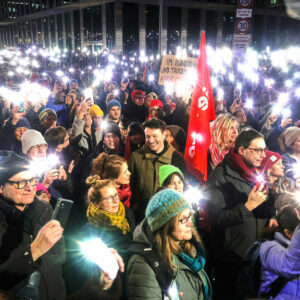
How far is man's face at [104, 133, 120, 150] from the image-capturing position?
506 centimetres

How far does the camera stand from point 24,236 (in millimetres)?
2494

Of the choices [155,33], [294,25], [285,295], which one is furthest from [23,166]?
[294,25]

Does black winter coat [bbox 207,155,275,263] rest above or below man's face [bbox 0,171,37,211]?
below

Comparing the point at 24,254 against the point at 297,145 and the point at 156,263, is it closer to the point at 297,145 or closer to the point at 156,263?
the point at 156,263

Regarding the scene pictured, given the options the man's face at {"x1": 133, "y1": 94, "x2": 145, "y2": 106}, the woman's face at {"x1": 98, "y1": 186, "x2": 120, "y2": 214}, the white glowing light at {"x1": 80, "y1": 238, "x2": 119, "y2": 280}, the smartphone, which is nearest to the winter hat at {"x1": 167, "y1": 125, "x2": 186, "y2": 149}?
the woman's face at {"x1": 98, "y1": 186, "x2": 120, "y2": 214}

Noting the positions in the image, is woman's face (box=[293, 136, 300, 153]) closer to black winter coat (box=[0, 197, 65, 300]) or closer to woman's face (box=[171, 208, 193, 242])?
woman's face (box=[171, 208, 193, 242])

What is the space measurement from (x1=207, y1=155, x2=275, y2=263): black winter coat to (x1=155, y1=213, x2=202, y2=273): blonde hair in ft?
2.57

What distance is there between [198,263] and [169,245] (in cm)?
30

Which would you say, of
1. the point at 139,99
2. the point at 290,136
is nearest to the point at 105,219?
the point at 290,136

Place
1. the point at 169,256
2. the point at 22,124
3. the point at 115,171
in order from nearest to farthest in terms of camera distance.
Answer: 1. the point at 169,256
2. the point at 115,171
3. the point at 22,124

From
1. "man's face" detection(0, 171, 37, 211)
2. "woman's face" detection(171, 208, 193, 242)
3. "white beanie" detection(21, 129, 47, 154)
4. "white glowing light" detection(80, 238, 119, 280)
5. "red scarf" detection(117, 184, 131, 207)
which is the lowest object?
"red scarf" detection(117, 184, 131, 207)

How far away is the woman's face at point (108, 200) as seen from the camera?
3.04m

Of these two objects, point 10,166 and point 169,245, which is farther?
point 10,166

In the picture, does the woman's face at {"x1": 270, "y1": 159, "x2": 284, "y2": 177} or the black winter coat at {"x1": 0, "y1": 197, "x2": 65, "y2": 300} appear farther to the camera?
the woman's face at {"x1": 270, "y1": 159, "x2": 284, "y2": 177}
